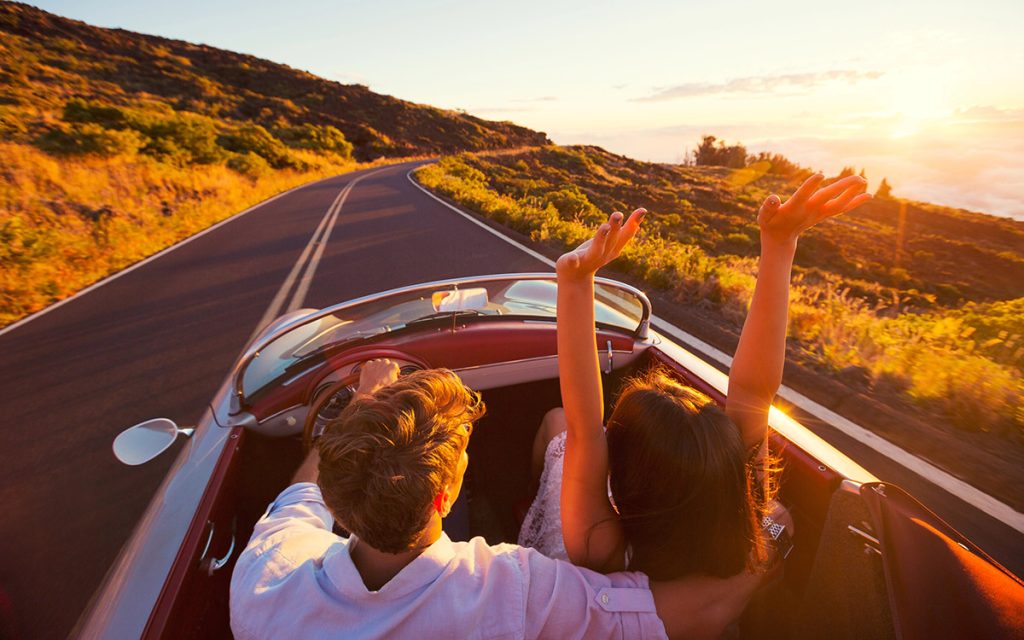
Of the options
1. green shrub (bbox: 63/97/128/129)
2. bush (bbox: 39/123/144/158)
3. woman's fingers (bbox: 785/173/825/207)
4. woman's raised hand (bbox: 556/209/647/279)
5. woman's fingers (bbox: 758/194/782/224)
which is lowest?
woman's raised hand (bbox: 556/209/647/279)

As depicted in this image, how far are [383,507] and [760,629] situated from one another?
5.66 ft

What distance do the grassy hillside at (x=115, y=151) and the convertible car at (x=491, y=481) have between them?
23.0 ft

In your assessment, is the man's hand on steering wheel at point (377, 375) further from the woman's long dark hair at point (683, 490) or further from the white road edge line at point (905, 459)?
Result: the white road edge line at point (905, 459)

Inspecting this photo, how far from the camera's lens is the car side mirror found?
1.53 metres

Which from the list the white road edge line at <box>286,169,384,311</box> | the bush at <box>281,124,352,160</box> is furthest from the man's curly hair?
the bush at <box>281,124,352,160</box>

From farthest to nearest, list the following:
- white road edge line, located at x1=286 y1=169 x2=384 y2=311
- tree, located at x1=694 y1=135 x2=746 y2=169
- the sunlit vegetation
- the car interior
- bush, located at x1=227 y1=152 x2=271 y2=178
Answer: tree, located at x1=694 y1=135 x2=746 y2=169 → bush, located at x1=227 y1=152 x2=271 y2=178 → white road edge line, located at x1=286 y1=169 x2=384 y2=311 → the sunlit vegetation → the car interior

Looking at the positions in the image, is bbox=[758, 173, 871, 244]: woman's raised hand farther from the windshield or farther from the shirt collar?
the windshield

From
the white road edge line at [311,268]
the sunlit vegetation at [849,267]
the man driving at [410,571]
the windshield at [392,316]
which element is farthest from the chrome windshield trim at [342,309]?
the white road edge line at [311,268]

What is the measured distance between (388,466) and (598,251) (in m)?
Answer: 0.70

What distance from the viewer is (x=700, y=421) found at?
1.23m

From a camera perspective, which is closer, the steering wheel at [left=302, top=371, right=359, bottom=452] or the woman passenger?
the woman passenger

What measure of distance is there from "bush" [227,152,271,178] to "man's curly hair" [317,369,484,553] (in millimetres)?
24794

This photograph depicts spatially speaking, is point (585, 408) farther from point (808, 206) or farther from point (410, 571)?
point (808, 206)

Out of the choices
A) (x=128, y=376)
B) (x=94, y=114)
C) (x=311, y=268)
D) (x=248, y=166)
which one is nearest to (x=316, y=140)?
(x=248, y=166)
